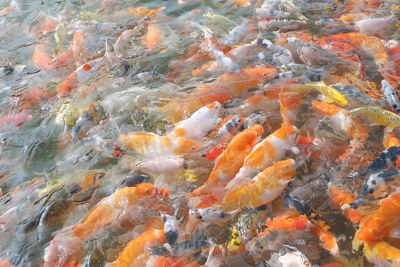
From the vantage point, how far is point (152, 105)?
515 centimetres

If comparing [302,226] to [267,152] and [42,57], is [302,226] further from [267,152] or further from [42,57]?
[42,57]

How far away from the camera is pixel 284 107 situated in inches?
173

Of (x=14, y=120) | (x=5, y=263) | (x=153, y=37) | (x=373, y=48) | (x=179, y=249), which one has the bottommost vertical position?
(x=5, y=263)

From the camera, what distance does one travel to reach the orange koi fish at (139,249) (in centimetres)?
312

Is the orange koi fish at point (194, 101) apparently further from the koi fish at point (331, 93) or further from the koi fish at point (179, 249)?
the koi fish at point (179, 249)

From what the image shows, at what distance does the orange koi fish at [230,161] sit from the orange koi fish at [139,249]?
1.94ft

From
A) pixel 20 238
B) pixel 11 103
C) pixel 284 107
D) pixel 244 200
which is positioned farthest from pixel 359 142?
pixel 11 103

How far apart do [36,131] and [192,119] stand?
244 cm

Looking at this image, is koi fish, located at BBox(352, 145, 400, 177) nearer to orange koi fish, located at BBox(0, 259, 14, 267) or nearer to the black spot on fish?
the black spot on fish

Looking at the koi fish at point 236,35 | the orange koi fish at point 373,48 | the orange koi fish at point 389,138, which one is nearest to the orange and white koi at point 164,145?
the orange koi fish at point 389,138

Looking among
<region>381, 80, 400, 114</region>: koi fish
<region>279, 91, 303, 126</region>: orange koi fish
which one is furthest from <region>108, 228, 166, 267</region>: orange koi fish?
<region>381, 80, 400, 114</region>: koi fish

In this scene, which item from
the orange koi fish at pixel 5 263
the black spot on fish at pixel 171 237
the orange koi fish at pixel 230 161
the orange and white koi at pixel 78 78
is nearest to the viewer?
the black spot on fish at pixel 171 237

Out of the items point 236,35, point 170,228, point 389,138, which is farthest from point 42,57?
point 389,138

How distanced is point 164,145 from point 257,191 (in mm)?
1241
